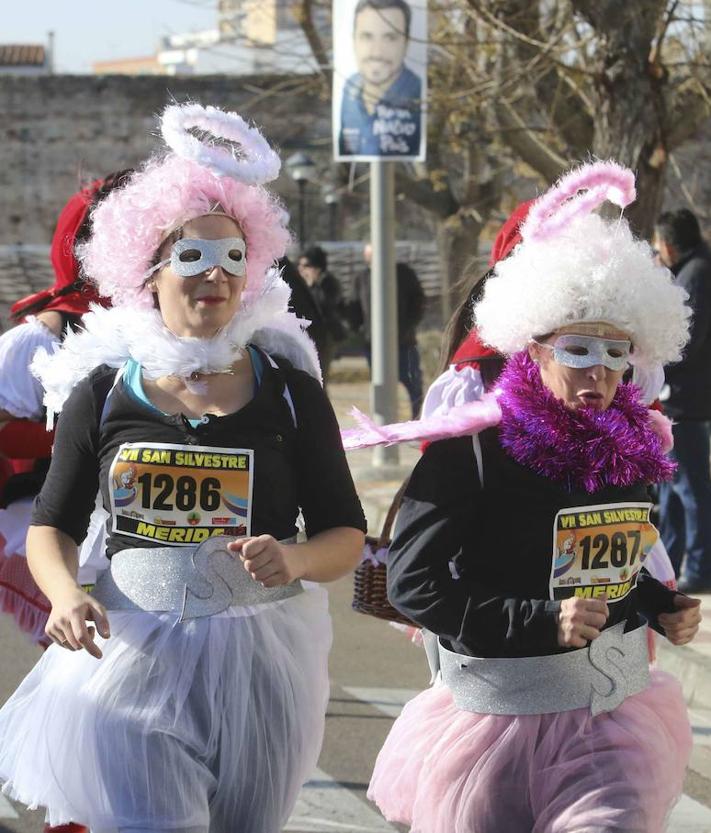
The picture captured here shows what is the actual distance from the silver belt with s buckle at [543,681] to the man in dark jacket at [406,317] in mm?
9919

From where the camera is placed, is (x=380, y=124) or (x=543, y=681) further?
(x=380, y=124)

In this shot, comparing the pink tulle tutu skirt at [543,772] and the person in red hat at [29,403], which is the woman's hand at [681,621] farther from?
the person in red hat at [29,403]

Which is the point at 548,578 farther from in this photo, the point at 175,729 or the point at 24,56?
the point at 24,56

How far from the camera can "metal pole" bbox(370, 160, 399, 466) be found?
451 inches

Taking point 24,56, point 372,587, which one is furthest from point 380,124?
point 24,56

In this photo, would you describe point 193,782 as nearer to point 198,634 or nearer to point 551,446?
point 198,634

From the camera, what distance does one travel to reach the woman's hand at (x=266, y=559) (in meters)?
2.86

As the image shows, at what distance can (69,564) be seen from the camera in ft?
10.2

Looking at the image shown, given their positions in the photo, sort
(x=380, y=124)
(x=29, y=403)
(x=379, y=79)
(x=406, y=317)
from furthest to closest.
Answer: (x=406, y=317) → (x=380, y=124) → (x=379, y=79) → (x=29, y=403)

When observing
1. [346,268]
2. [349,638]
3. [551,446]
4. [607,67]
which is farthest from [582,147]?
[346,268]

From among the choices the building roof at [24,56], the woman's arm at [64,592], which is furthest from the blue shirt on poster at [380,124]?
the building roof at [24,56]

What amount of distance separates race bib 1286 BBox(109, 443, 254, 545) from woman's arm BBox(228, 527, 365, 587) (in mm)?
162

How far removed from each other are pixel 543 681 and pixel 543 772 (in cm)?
18

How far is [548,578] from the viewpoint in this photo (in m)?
3.06
